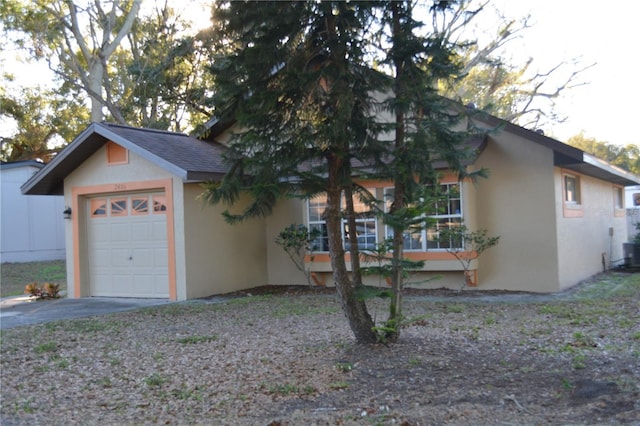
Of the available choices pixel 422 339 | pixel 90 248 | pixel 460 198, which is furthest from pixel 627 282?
pixel 90 248

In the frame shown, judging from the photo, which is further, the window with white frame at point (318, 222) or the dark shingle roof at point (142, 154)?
the window with white frame at point (318, 222)

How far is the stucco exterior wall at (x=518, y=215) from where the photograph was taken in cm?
1320

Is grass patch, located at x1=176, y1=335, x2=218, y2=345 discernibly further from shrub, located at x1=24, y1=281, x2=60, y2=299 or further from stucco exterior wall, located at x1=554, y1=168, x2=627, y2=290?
stucco exterior wall, located at x1=554, y1=168, x2=627, y2=290

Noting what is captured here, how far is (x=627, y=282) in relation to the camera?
14.8 m

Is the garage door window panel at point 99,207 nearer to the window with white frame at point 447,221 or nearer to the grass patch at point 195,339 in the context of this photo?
the grass patch at point 195,339

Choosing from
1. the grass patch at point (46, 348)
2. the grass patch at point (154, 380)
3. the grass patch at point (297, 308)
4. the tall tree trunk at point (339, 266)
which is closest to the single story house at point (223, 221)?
the grass patch at point (297, 308)

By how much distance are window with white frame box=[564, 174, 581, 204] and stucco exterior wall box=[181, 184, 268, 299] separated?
24.2 feet

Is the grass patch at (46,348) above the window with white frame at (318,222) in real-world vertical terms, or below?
below

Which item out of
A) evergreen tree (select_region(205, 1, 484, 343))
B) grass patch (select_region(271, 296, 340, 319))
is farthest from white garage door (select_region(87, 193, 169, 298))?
evergreen tree (select_region(205, 1, 484, 343))

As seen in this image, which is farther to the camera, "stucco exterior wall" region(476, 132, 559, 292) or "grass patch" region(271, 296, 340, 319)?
"stucco exterior wall" region(476, 132, 559, 292)

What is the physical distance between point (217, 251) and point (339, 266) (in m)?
7.42

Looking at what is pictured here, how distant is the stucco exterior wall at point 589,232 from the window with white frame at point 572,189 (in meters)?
0.16

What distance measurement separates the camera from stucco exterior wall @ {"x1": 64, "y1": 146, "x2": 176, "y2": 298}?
14148mm

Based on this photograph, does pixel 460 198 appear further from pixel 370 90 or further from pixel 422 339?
pixel 370 90
